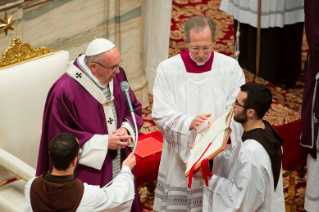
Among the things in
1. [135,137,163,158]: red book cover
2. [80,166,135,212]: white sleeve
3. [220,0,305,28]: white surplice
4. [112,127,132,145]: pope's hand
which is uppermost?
[80,166,135,212]: white sleeve

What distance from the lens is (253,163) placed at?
169 inches

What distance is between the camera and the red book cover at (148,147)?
5.81m

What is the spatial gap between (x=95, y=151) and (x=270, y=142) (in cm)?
114

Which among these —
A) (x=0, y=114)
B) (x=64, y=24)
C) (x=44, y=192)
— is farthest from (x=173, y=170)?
(x=64, y=24)

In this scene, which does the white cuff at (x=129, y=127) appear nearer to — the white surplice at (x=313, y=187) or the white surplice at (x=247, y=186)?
the white surplice at (x=247, y=186)

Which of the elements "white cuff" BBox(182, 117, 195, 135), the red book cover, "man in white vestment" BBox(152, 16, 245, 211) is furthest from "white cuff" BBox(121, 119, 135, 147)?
the red book cover

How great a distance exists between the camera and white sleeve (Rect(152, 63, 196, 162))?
16.2 ft

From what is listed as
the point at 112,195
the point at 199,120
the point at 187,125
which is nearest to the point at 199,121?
the point at 199,120

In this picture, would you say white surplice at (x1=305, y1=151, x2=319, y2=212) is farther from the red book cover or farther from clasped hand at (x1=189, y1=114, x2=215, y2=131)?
clasped hand at (x1=189, y1=114, x2=215, y2=131)

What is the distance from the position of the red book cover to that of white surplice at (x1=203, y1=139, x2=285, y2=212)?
4.17 ft

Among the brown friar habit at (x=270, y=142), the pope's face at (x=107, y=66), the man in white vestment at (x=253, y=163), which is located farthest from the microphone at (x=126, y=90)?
the brown friar habit at (x=270, y=142)

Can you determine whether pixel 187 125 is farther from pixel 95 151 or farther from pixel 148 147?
pixel 148 147

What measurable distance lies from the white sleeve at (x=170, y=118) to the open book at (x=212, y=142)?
34cm

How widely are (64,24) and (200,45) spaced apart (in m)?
2.10
